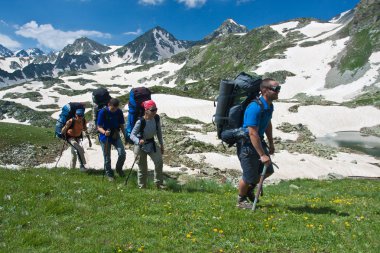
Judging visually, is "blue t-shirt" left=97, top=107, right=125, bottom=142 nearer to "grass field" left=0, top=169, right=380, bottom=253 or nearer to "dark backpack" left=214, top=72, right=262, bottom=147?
"grass field" left=0, top=169, right=380, bottom=253

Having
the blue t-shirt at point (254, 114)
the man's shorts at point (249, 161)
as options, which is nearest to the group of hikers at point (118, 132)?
the man's shorts at point (249, 161)

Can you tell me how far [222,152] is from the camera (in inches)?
1439

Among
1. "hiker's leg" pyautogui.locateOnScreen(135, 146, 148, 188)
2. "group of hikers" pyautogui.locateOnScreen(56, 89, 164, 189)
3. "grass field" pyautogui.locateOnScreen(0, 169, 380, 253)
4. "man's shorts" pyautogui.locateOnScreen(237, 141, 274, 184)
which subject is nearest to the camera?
"grass field" pyautogui.locateOnScreen(0, 169, 380, 253)

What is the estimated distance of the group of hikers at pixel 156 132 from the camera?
413 inches

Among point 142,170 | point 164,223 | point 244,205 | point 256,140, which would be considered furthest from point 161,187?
point 256,140

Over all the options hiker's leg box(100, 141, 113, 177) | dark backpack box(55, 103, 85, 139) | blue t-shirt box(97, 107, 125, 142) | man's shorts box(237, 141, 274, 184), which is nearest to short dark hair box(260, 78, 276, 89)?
man's shorts box(237, 141, 274, 184)

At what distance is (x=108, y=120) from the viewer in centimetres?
1666

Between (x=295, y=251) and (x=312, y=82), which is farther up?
(x=312, y=82)

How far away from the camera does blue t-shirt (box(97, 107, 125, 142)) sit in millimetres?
16484

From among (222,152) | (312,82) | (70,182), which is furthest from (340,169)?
(312,82)

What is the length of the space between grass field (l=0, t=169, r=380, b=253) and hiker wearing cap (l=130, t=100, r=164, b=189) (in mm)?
1538

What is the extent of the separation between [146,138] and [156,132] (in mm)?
533

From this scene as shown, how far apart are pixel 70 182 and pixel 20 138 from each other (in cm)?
2850

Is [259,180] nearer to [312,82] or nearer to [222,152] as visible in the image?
[222,152]
